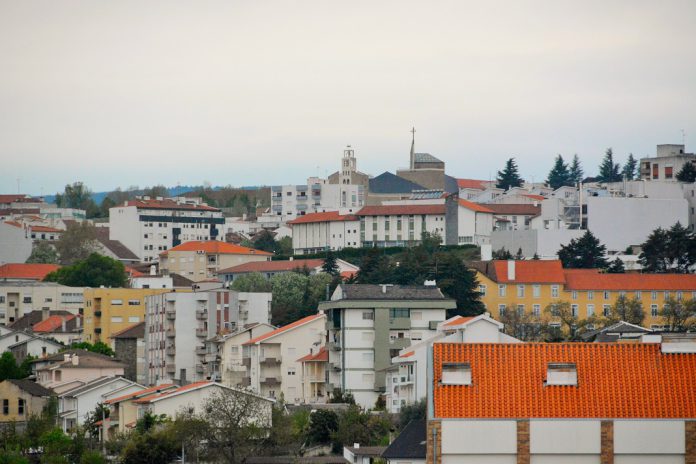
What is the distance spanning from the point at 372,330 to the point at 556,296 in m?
33.0

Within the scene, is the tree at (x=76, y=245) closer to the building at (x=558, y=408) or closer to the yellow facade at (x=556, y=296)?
the yellow facade at (x=556, y=296)

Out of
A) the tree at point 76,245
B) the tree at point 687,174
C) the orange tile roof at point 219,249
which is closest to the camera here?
the tree at point 687,174

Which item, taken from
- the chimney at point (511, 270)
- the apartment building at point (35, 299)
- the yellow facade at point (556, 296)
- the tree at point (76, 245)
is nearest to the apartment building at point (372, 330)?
the yellow facade at point (556, 296)

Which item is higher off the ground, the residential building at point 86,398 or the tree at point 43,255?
the tree at point 43,255

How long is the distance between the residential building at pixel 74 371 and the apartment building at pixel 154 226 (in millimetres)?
87823

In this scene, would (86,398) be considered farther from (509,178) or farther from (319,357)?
(509,178)

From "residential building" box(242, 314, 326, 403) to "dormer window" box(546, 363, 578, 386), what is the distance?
57699mm

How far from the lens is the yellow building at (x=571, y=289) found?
117 meters

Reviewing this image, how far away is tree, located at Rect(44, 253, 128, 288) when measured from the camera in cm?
13900

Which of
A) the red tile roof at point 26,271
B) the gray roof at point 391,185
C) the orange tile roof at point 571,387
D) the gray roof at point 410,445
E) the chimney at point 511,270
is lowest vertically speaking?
the gray roof at point 410,445

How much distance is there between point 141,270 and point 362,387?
80913 mm

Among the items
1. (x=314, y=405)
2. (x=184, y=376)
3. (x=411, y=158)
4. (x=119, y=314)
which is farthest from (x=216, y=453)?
(x=411, y=158)

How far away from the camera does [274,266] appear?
483ft

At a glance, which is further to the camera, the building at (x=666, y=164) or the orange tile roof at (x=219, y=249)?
the orange tile roof at (x=219, y=249)
